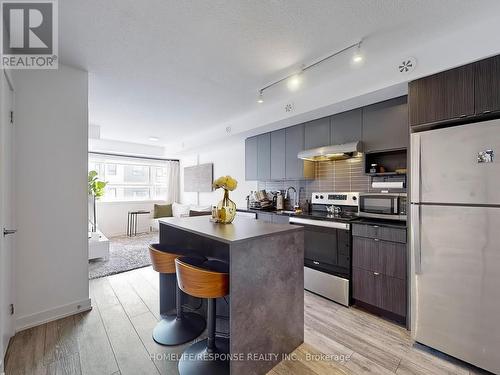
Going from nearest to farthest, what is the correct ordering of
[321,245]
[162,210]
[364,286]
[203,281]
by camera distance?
1. [203,281]
2. [364,286]
3. [321,245]
4. [162,210]

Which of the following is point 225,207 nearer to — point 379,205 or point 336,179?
point 379,205

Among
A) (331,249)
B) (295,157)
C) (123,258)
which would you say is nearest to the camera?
(331,249)

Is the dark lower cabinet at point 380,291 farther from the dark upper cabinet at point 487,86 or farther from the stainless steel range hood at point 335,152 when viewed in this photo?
the dark upper cabinet at point 487,86

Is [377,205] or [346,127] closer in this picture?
[377,205]

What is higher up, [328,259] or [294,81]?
[294,81]

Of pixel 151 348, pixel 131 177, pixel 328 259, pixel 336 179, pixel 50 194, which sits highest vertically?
pixel 131 177

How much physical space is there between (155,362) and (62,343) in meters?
0.86

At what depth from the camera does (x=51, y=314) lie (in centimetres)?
224

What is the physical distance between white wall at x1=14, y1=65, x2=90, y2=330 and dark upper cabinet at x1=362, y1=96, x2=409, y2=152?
3082 mm

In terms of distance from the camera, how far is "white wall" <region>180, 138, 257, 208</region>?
16.5 ft

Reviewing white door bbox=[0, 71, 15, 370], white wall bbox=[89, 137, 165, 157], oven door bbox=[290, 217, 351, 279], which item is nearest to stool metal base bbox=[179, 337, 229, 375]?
white door bbox=[0, 71, 15, 370]

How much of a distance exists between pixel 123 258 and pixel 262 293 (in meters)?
3.54

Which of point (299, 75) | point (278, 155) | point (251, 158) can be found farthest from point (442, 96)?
point (251, 158)
